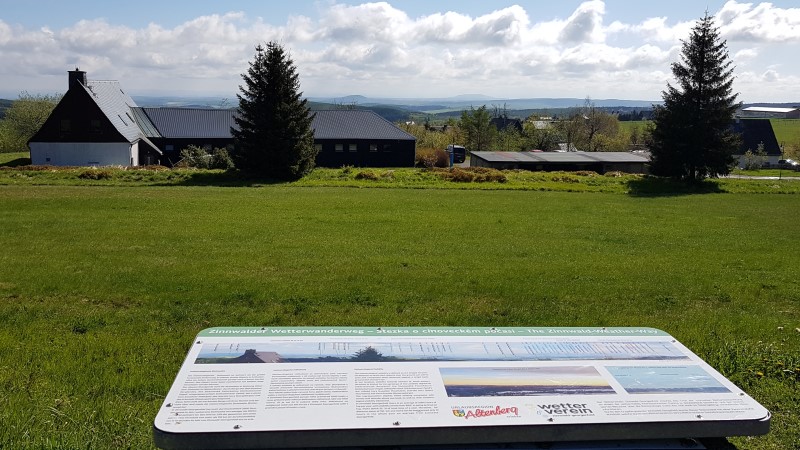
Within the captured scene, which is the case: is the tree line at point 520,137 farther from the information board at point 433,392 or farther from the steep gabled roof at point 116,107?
the information board at point 433,392

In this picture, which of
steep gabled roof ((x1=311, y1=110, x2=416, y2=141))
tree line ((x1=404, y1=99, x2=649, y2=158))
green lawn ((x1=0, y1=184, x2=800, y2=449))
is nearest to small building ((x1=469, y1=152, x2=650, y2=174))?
steep gabled roof ((x1=311, y1=110, x2=416, y2=141))

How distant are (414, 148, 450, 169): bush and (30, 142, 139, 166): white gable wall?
25446 mm

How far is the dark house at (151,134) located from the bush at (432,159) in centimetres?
174

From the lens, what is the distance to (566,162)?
2151 inches

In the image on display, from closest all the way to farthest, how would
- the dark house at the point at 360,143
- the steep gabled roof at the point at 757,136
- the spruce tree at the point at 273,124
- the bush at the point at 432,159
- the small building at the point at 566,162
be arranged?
the spruce tree at the point at 273,124 → the small building at the point at 566,162 → the dark house at the point at 360,143 → the bush at the point at 432,159 → the steep gabled roof at the point at 757,136

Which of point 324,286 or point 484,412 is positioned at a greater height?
point 484,412

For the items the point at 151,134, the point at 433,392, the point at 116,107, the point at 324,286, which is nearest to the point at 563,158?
the point at 151,134

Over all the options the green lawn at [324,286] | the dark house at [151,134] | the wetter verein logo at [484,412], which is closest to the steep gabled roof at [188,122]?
the dark house at [151,134]

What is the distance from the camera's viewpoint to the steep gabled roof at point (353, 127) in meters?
56.0

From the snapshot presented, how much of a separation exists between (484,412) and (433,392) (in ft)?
1.16

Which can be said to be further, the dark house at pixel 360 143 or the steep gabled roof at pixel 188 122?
the dark house at pixel 360 143

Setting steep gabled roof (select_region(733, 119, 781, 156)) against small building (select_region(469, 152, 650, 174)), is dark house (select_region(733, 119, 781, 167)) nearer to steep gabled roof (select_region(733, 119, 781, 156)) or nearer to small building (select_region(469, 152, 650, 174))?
steep gabled roof (select_region(733, 119, 781, 156))

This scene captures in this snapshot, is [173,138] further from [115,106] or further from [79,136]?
[79,136]

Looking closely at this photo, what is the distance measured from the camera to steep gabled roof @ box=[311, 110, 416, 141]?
56.0 metres
